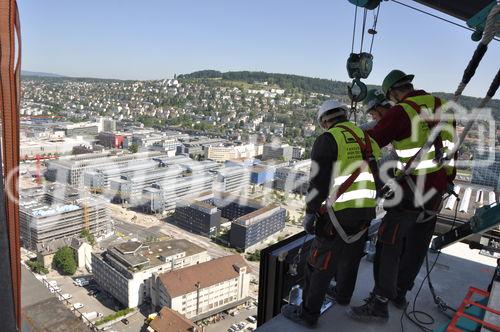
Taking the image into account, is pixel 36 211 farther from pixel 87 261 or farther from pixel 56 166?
pixel 56 166

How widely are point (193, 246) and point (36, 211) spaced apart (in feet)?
18.1

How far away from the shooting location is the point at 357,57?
61.9 inches

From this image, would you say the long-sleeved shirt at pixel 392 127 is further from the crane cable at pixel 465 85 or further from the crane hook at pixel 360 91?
the crane hook at pixel 360 91

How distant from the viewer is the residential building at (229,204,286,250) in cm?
1362

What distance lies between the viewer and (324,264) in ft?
3.51

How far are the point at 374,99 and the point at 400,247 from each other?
501 millimetres

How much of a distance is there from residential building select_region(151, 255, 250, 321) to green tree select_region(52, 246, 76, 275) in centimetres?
330

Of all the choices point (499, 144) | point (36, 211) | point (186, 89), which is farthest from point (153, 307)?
point (186, 89)

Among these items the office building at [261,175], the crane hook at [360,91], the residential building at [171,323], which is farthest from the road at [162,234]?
the crane hook at [360,91]

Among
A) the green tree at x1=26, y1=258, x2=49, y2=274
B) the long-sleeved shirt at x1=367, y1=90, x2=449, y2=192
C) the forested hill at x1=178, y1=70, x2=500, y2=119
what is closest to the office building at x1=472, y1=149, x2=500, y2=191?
the long-sleeved shirt at x1=367, y1=90, x2=449, y2=192

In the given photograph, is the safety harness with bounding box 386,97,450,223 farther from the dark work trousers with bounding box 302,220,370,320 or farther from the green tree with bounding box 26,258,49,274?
the green tree with bounding box 26,258,49,274

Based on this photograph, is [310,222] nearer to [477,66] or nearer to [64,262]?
[477,66]

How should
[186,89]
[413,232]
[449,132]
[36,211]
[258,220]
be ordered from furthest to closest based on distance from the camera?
[186,89] < [258,220] < [36,211] < [413,232] < [449,132]

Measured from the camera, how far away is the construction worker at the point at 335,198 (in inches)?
38.9
